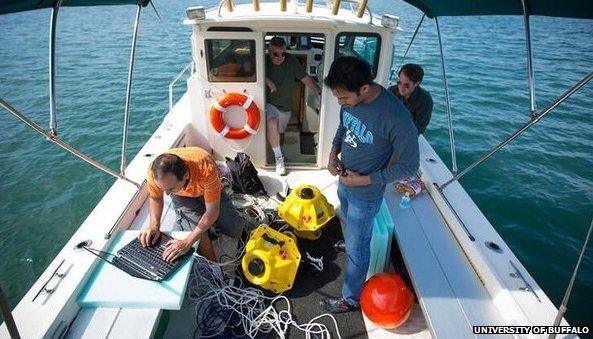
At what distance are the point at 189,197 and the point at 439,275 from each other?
71.8 inches

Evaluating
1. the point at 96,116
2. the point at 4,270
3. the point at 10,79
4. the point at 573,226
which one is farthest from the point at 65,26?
the point at 573,226

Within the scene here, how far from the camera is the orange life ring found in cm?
355

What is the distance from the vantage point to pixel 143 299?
6.32 feet

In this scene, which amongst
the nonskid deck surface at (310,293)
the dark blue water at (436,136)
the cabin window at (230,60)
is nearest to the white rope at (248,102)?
the cabin window at (230,60)

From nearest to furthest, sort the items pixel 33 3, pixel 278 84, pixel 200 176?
pixel 33 3, pixel 200 176, pixel 278 84

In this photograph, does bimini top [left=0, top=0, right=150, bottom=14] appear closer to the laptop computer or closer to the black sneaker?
the laptop computer

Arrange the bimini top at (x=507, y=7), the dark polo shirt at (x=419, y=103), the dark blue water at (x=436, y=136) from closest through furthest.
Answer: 1. the bimini top at (x=507, y=7)
2. the dark polo shirt at (x=419, y=103)
3. the dark blue water at (x=436, y=136)

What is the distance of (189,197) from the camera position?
2637 mm

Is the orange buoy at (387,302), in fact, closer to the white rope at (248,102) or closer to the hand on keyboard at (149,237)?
the hand on keyboard at (149,237)

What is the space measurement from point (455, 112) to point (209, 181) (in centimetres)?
769

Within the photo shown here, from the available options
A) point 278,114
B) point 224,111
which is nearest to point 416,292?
point 278,114

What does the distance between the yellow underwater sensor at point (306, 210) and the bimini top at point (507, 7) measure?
67.3 inches

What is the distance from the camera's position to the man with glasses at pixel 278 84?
146 inches

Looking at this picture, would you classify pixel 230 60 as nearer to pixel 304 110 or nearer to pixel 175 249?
pixel 304 110
